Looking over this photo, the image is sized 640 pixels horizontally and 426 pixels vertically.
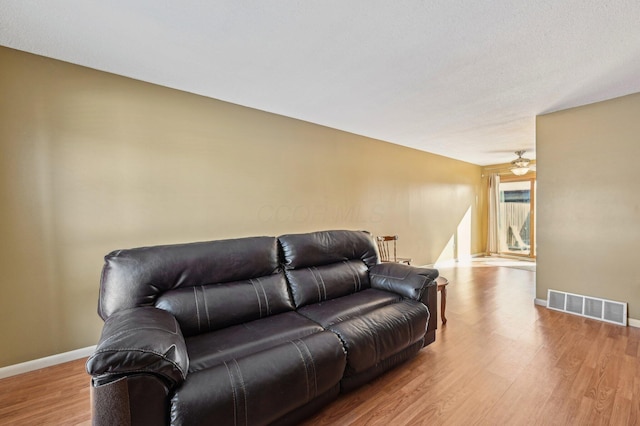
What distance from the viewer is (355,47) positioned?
1.98 meters

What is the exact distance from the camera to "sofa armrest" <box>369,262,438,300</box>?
2254 mm

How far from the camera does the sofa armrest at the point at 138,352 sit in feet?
3.40

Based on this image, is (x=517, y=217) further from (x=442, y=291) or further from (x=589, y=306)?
(x=442, y=291)

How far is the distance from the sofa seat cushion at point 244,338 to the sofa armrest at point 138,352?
142mm

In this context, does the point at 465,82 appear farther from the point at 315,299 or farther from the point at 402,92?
the point at 315,299

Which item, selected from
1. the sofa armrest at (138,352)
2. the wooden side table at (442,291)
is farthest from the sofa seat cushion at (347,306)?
the sofa armrest at (138,352)

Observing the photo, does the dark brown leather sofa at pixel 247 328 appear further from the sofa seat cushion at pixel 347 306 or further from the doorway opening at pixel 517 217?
the doorway opening at pixel 517 217

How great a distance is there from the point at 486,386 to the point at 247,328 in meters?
1.71

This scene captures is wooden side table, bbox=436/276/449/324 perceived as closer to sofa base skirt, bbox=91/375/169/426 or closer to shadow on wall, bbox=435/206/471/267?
sofa base skirt, bbox=91/375/169/426

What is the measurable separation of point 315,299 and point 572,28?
8.74 ft

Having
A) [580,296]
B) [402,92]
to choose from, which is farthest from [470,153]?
[402,92]

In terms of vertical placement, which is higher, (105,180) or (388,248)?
(105,180)

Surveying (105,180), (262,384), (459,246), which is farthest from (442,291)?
(459,246)

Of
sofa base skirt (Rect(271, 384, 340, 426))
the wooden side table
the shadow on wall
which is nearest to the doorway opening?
the shadow on wall
